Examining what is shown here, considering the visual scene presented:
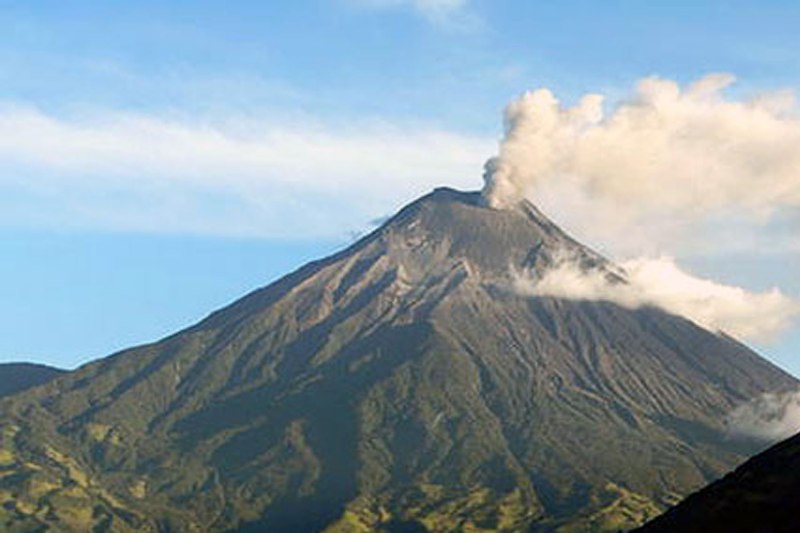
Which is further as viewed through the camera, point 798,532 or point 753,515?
point 753,515

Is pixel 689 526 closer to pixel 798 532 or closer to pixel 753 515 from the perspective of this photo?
pixel 753 515

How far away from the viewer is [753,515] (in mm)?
182250

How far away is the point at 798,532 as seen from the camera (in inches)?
6319

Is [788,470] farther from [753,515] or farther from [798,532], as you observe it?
[798,532]

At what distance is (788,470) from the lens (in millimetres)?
198625

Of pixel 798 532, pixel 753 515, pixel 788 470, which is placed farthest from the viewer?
pixel 788 470

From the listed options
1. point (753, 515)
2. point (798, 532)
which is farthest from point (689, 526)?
point (798, 532)

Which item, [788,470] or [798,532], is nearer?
[798,532]

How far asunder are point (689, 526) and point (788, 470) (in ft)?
68.9

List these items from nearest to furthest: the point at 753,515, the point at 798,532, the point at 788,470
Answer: the point at 798,532 < the point at 753,515 < the point at 788,470

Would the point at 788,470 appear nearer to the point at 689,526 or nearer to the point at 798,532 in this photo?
the point at 689,526

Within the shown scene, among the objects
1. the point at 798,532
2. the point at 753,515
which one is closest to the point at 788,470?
the point at 753,515

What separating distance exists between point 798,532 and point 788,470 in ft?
130

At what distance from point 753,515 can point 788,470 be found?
19549 millimetres
